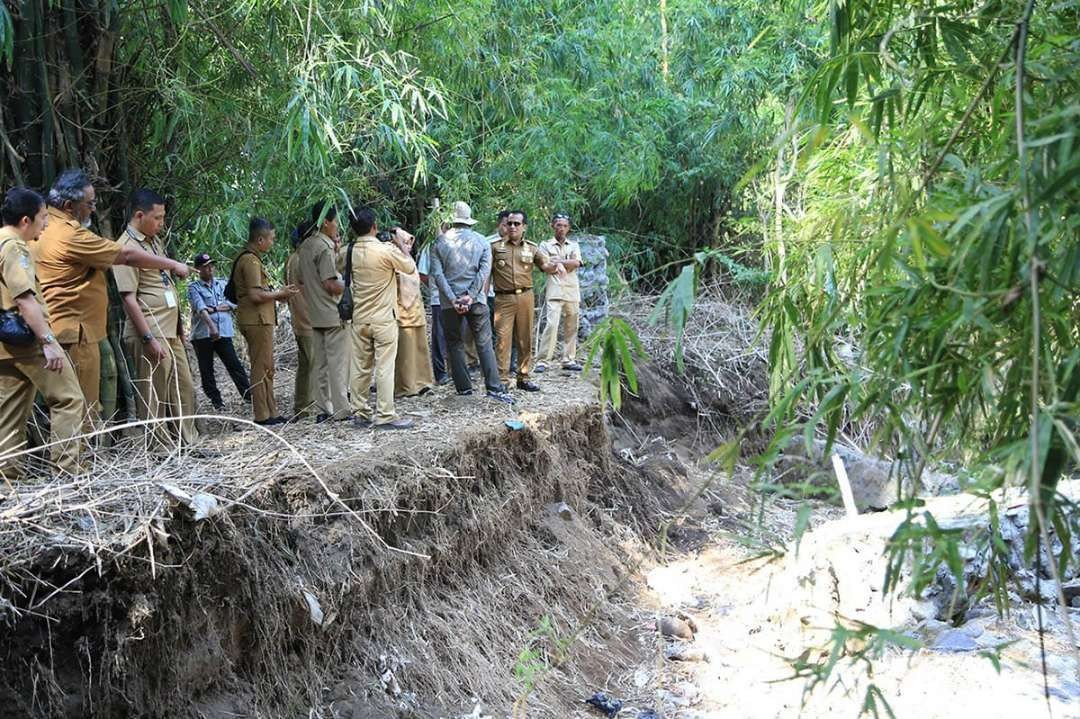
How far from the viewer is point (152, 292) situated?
569 cm

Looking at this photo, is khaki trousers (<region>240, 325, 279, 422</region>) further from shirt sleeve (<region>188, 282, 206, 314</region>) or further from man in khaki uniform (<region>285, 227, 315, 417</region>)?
shirt sleeve (<region>188, 282, 206, 314</region>)

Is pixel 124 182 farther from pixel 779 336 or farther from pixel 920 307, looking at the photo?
pixel 920 307

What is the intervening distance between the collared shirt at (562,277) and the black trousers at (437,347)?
108 cm

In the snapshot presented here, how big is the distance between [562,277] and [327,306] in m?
3.04

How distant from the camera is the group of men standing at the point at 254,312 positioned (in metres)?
4.41

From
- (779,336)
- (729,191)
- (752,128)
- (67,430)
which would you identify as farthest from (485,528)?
(729,191)

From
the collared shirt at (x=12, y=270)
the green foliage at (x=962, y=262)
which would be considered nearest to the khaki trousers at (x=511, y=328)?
the collared shirt at (x=12, y=270)

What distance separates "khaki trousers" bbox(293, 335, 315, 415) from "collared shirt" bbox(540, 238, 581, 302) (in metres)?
2.90

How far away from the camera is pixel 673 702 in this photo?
6441 mm

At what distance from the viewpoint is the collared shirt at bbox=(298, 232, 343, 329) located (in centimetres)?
694

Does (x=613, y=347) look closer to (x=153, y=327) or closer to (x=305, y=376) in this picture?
(x=153, y=327)

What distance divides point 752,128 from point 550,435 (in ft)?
18.1

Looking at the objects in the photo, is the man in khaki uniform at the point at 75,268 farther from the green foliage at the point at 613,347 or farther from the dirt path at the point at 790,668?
the dirt path at the point at 790,668

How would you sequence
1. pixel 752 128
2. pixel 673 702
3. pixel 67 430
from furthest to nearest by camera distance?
pixel 752 128
pixel 673 702
pixel 67 430
